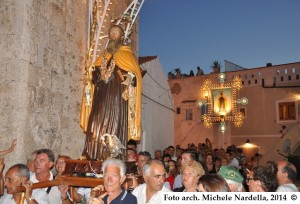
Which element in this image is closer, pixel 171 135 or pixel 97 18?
pixel 97 18

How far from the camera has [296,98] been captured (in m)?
21.9

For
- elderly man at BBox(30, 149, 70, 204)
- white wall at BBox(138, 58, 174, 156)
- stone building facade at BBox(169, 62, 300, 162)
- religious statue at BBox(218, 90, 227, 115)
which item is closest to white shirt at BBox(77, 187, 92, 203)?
elderly man at BBox(30, 149, 70, 204)

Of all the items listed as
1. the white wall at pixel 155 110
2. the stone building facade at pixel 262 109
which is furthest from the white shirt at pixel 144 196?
the stone building facade at pixel 262 109

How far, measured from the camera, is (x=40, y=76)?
222 inches

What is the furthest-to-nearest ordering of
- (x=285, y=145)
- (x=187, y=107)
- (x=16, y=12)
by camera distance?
(x=187, y=107)
(x=285, y=145)
(x=16, y=12)

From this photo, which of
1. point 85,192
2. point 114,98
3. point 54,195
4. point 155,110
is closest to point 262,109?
point 155,110

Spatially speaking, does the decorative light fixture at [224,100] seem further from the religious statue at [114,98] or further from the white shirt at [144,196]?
the white shirt at [144,196]

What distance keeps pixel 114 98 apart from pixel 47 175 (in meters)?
1.88

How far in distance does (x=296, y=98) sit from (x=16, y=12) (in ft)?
64.5

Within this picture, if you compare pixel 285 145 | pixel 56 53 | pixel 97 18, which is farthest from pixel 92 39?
pixel 285 145

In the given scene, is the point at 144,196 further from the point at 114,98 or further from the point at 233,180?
the point at 114,98

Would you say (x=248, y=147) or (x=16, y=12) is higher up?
(x=16, y=12)

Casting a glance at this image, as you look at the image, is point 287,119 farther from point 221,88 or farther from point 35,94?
point 35,94

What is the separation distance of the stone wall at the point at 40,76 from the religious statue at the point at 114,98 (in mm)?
549
